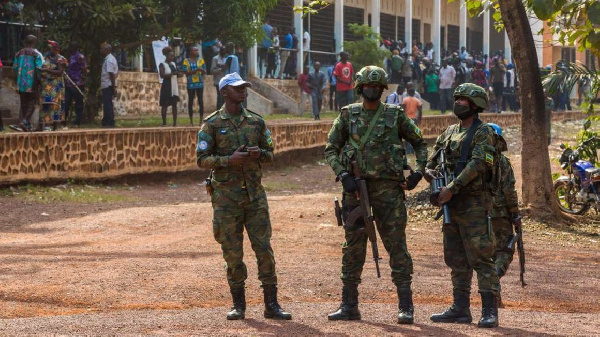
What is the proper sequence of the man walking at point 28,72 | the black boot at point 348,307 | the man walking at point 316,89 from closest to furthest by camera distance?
the black boot at point 348,307 < the man walking at point 28,72 < the man walking at point 316,89

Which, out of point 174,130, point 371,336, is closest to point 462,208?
point 371,336

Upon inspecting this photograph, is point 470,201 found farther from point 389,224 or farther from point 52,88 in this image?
point 52,88

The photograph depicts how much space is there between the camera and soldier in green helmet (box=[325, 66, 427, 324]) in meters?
7.07

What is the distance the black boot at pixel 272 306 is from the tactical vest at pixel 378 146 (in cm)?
95

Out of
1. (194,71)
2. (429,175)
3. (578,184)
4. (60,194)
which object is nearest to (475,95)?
(429,175)

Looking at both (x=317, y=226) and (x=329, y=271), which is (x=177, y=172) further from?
(x=329, y=271)

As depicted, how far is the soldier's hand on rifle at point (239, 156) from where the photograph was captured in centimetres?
716

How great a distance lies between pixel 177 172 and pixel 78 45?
134 inches

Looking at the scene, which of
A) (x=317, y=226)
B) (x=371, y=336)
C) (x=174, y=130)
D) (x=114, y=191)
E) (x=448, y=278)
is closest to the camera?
(x=371, y=336)

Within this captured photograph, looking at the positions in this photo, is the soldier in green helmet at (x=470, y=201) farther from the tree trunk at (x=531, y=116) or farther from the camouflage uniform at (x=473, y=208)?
the tree trunk at (x=531, y=116)

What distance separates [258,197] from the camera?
24.1 feet

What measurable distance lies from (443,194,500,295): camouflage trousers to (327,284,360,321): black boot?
0.70m

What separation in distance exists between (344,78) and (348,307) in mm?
17676


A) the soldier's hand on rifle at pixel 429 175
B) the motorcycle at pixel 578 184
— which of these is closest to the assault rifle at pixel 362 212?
the soldier's hand on rifle at pixel 429 175
